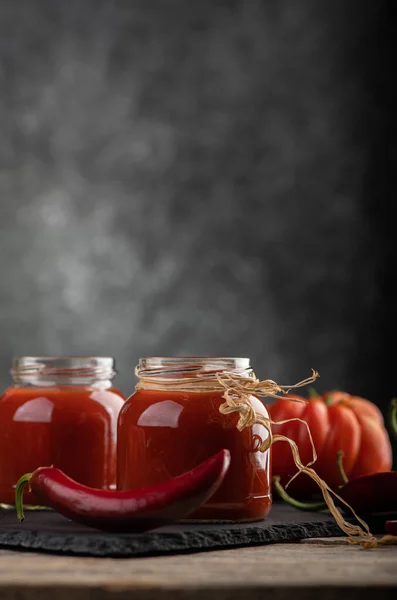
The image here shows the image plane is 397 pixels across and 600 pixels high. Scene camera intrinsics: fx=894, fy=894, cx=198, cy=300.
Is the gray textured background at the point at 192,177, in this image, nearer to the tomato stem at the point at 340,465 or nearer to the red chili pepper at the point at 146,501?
the tomato stem at the point at 340,465

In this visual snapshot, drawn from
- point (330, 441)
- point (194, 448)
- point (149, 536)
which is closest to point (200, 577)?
point (149, 536)

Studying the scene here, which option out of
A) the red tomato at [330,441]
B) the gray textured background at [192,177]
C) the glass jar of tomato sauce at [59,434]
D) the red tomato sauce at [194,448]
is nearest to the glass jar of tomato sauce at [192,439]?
the red tomato sauce at [194,448]

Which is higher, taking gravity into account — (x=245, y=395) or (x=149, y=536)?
(x=245, y=395)

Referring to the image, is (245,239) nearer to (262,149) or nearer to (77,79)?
(262,149)

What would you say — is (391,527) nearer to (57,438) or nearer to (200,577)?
(200,577)

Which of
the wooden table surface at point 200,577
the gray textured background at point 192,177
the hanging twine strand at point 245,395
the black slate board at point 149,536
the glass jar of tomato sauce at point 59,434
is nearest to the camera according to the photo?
the wooden table surface at point 200,577

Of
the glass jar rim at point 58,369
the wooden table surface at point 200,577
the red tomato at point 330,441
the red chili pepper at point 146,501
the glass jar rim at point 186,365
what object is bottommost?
the red tomato at point 330,441
